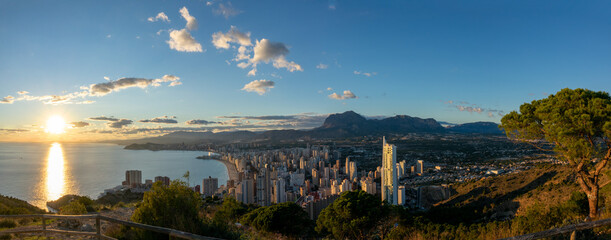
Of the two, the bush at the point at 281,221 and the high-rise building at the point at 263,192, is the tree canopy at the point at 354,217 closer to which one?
the bush at the point at 281,221

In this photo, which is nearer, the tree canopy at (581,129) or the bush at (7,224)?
the tree canopy at (581,129)

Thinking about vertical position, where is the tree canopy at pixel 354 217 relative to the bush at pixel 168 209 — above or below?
below

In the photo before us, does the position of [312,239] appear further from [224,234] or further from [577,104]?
[577,104]

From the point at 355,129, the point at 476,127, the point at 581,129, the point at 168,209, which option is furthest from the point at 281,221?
the point at 476,127

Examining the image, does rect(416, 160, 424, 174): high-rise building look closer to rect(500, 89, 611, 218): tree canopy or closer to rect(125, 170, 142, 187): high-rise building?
rect(500, 89, 611, 218): tree canopy

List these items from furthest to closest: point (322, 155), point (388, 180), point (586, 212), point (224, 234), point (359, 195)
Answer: point (322, 155)
point (388, 180)
point (359, 195)
point (586, 212)
point (224, 234)

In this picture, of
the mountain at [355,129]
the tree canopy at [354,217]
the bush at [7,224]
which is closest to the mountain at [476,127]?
the mountain at [355,129]

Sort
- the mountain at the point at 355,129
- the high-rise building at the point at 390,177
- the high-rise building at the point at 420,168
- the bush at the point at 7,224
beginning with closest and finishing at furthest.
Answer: the bush at the point at 7,224, the high-rise building at the point at 390,177, the high-rise building at the point at 420,168, the mountain at the point at 355,129

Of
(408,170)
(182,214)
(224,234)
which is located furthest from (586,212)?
(408,170)
